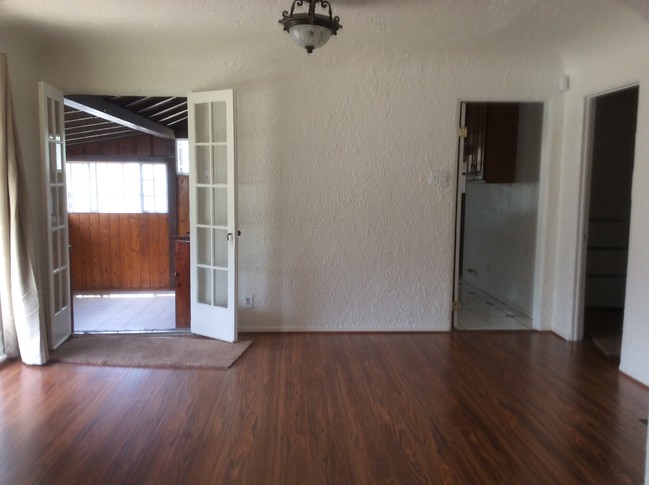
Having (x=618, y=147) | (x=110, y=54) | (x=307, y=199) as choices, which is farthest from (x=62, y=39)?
(x=618, y=147)

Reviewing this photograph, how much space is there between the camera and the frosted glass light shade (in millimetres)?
2592

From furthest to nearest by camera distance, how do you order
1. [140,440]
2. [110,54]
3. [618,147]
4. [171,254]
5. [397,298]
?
[171,254], [618,147], [397,298], [110,54], [140,440]

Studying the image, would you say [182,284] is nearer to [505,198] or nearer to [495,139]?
[495,139]

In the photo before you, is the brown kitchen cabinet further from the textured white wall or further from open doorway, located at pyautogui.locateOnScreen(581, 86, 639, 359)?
open doorway, located at pyautogui.locateOnScreen(581, 86, 639, 359)

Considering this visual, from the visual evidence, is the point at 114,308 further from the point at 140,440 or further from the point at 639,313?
the point at 639,313

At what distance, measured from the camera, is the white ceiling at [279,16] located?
3064mm

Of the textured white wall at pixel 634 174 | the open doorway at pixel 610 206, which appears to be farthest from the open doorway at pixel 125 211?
the open doorway at pixel 610 206

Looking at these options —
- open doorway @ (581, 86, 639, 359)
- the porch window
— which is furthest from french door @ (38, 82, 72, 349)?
open doorway @ (581, 86, 639, 359)

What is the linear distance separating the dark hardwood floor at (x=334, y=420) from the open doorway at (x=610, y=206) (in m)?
1.72

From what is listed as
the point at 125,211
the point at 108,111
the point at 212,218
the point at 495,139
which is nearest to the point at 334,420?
the point at 212,218

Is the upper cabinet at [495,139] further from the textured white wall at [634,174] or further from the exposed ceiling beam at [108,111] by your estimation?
the exposed ceiling beam at [108,111]

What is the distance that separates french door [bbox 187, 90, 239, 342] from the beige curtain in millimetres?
1232

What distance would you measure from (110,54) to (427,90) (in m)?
2.73

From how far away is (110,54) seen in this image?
13.4 feet
